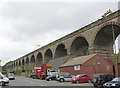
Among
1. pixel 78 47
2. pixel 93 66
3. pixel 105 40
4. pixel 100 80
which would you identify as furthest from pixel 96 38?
pixel 100 80

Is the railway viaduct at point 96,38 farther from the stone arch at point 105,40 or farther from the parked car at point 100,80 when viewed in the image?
the parked car at point 100,80

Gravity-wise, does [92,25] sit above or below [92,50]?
above

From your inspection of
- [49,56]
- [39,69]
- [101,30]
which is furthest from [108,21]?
[49,56]

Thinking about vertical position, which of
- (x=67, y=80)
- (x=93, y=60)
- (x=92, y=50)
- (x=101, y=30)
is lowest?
(x=67, y=80)

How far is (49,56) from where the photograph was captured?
224 ft

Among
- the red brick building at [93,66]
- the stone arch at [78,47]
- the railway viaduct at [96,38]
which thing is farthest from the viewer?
the stone arch at [78,47]

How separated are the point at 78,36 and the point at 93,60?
10.4 m

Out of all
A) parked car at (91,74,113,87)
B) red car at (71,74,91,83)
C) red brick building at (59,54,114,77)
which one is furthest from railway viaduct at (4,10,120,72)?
red car at (71,74,91,83)

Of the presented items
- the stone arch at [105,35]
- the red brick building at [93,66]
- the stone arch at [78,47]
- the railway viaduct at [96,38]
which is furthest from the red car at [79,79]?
the stone arch at [78,47]

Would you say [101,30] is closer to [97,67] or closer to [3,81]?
[97,67]

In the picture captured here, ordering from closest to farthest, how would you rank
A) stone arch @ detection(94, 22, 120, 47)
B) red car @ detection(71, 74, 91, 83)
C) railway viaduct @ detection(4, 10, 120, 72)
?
1. red car @ detection(71, 74, 91, 83)
2. railway viaduct @ detection(4, 10, 120, 72)
3. stone arch @ detection(94, 22, 120, 47)

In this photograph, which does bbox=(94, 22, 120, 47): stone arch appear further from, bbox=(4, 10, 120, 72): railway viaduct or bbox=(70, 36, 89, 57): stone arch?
bbox=(70, 36, 89, 57): stone arch

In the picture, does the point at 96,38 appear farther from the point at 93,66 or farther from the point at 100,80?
the point at 100,80

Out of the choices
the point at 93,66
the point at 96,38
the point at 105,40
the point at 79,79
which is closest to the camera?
the point at 79,79
